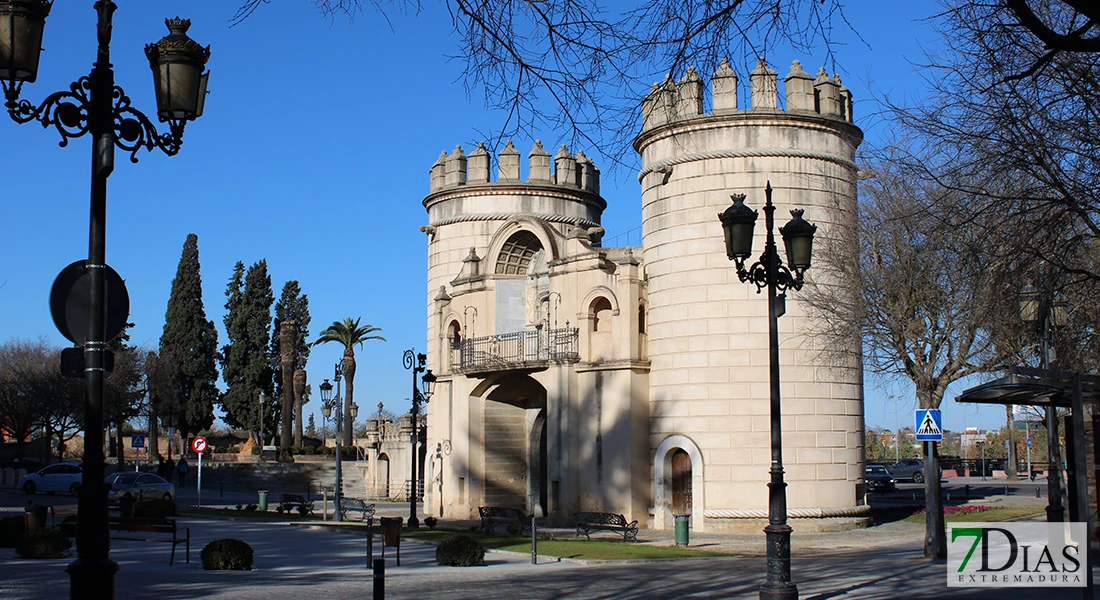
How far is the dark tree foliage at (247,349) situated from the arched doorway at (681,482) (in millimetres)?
46383

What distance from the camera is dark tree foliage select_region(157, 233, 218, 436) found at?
67688 mm

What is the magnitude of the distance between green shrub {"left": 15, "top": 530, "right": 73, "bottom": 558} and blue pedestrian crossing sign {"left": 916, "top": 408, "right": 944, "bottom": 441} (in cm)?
1538

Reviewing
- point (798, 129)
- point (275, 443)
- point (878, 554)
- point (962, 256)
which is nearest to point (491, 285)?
point (798, 129)

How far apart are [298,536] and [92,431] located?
20.5 meters

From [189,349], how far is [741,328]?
160 ft

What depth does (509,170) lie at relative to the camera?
131 feet

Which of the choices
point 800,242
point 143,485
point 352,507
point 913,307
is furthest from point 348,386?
point 800,242

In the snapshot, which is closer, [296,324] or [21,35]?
[21,35]

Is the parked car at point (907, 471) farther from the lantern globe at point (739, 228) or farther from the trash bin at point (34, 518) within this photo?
the lantern globe at point (739, 228)

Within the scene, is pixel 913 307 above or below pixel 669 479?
above

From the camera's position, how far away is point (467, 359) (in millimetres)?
36344

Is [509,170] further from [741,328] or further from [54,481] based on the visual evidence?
[54,481]

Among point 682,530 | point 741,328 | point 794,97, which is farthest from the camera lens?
point 794,97

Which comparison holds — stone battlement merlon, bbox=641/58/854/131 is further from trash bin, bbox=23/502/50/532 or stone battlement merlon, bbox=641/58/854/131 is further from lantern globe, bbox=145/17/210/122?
lantern globe, bbox=145/17/210/122
